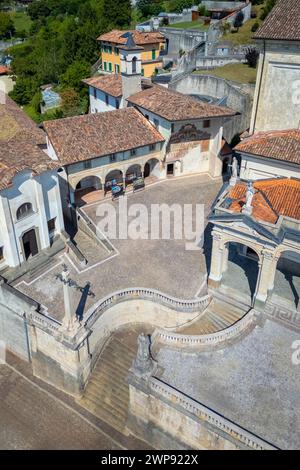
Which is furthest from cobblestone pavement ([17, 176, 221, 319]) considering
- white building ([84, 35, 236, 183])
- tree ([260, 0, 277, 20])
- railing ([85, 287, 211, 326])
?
tree ([260, 0, 277, 20])

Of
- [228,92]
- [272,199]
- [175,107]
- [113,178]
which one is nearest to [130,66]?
[175,107]

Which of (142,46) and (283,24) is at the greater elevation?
(283,24)

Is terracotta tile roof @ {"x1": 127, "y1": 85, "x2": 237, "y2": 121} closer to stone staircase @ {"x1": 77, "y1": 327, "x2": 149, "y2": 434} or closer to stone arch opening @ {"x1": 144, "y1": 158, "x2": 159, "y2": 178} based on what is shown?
stone arch opening @ {"x1": 144, "y1": 158, "x2": 159, "y2": 178}

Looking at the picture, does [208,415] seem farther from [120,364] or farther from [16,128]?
[16,128]

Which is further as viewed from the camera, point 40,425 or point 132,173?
point 132,173

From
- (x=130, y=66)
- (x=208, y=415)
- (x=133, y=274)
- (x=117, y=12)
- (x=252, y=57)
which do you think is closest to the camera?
(x=208, y=415)
